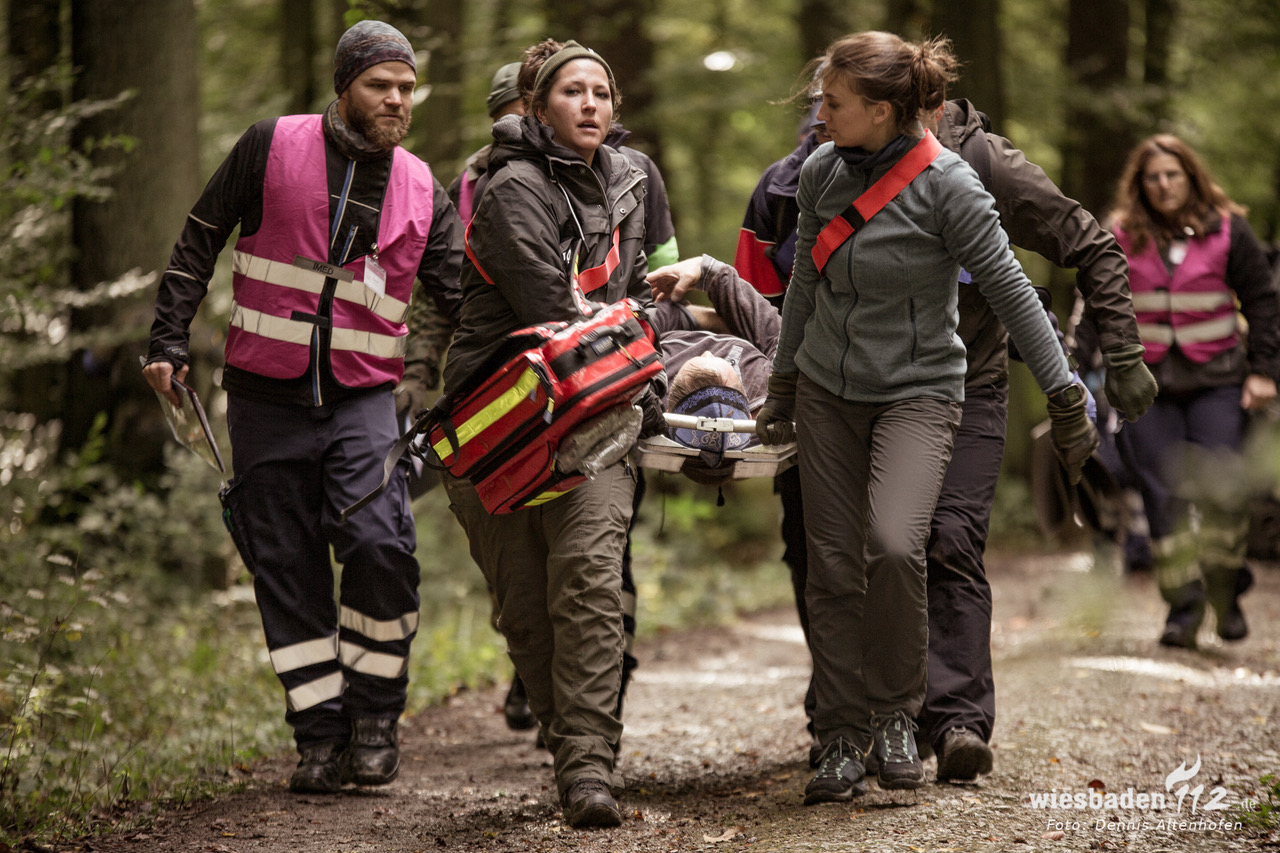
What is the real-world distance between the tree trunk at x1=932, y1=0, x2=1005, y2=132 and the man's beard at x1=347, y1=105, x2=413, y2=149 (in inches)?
297

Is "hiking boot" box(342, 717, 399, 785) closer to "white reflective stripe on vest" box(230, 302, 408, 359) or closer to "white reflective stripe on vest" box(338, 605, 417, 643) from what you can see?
"white reflective stripe on vest" box(338, 605, 417, 643)

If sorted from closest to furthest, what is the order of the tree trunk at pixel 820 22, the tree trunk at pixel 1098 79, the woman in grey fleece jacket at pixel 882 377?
the woman in grey fleece jacket at pixel 882 377 → the tree trunk at pixel 1098 79 → the tree trunk at pixel 820 22

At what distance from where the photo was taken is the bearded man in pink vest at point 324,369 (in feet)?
14.7

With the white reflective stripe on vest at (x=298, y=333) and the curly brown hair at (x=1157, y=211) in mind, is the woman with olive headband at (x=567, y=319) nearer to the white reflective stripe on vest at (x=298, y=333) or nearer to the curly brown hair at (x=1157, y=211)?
the white reflective stripe on vest at (x=298, y=333)

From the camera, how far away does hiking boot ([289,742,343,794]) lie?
14.9ft

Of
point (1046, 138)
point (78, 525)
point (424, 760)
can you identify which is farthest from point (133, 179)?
point (1046, 138)

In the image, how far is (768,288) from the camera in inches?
194

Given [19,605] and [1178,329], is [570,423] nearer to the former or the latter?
[19,605]

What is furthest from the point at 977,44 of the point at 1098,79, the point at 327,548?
the point at 327,548

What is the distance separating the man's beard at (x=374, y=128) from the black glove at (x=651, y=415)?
143cm

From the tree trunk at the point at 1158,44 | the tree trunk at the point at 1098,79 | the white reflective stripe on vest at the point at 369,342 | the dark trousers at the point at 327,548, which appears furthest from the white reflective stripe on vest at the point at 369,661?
the tree trunk at the point at 1158,44

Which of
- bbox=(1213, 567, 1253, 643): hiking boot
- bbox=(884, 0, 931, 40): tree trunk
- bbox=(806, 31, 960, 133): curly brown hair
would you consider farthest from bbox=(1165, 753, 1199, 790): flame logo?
bbox=(884, 0, 931, 40): tree trunk

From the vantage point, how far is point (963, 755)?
412 centimetres

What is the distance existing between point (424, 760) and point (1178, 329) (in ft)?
15.3
